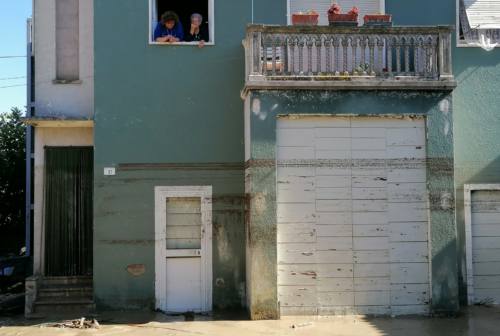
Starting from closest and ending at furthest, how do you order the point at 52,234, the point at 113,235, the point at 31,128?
1. the point at 113,235
2. the point at 52,234
3. the point at 31,128

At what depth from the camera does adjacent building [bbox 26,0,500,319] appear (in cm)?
1067

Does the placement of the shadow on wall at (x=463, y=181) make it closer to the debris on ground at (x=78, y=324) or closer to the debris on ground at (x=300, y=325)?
the debris on ground at (x=300, y=325)

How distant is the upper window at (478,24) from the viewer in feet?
A: 39.3

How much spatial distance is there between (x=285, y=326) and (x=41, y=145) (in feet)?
20.5

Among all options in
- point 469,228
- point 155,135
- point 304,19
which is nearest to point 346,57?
point 304,19

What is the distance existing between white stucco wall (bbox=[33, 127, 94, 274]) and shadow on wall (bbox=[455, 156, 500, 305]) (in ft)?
24.3

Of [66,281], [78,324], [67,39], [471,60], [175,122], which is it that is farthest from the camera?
[67,39]

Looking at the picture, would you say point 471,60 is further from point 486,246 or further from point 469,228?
point 486,246

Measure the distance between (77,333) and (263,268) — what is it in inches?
128

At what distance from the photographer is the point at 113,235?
38.2ft

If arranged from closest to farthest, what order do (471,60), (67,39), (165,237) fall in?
(165,237)
(471,60)
(67,39)

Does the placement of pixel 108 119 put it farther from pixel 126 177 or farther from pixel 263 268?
pixel 263 268

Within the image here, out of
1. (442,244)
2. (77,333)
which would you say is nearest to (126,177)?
(77,333)

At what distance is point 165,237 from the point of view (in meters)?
11.6
